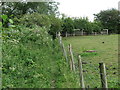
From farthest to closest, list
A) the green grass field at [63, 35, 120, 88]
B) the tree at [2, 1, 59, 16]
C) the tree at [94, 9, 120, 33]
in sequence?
the tree at [94, 9, 120, 33]
the tree at [2, 1, 59, 16]
the green grass field at [63, 35, 120, 88]

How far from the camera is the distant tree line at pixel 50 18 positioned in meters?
14.1

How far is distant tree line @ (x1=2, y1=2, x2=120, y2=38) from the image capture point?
14.1 metres

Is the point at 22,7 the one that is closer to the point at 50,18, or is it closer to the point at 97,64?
the point at 50,18

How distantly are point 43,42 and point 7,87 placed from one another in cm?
634

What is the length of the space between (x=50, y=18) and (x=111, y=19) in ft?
93.3

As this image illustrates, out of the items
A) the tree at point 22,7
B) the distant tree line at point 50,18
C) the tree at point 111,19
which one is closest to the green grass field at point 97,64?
the distant tree line at point 50,18

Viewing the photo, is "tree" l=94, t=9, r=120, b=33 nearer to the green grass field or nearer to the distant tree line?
the distant tree line

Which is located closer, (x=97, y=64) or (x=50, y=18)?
(x=97, y=64)

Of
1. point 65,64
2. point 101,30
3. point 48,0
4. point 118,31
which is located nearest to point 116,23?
point 118,31

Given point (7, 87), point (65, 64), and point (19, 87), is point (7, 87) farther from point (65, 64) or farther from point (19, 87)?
point (65, 64)

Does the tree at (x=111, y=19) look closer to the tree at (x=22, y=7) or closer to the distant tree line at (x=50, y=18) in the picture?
the distant tree line at (x=50, y=18)

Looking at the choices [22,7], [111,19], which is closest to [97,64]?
[22,7]

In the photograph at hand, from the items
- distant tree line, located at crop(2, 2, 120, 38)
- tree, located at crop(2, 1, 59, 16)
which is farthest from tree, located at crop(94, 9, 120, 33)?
tree, located at crop(2, 1, 59, 16)

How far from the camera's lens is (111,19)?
41.1 m
